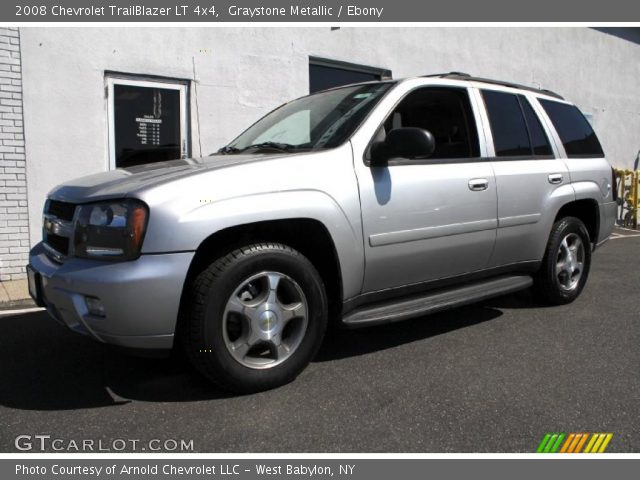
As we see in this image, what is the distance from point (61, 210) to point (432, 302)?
2272 millimetres

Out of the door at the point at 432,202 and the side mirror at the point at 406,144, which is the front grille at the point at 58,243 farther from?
the side mirror at the point at 406,144

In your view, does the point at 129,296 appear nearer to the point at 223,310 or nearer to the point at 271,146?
the point at 223,310

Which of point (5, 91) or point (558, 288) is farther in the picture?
point (5, 91)

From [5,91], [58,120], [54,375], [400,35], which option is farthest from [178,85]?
[54,375]

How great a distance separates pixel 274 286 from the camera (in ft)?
9.50

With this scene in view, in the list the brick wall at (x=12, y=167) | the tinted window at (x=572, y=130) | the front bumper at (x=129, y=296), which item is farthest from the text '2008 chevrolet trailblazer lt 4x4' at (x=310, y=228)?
the brick wall at (x=12, y=167)

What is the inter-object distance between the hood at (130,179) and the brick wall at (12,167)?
3.28 meters

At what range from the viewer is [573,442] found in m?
2.46

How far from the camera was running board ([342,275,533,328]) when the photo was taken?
3213mm

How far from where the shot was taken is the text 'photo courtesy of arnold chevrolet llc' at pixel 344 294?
2.57 meters

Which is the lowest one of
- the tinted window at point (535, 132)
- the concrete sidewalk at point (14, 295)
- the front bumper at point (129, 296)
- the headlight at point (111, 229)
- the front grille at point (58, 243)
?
the concrete sidewalk at point (14, 295)

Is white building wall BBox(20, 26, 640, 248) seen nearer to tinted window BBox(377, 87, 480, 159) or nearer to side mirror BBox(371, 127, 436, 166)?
tinted window BBox(377, 87, 480, 159)

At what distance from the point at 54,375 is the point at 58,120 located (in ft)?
12.8
